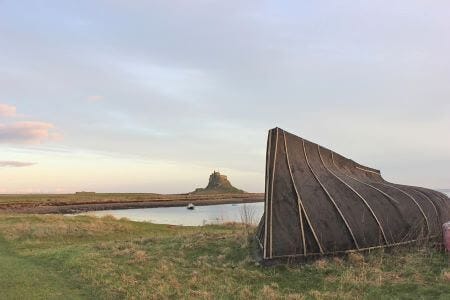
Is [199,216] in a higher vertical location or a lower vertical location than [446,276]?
lower

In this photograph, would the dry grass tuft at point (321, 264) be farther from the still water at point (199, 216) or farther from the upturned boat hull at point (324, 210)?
the still water at point (199, 216)

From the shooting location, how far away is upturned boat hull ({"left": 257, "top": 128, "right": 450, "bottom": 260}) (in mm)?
13516

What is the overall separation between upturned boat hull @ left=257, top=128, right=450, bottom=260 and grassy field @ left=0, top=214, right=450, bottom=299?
588mm

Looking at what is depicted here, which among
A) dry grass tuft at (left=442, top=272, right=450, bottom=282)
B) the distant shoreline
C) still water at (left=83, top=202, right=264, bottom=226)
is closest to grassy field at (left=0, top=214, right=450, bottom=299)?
dry grass tuft at (left=442, top=272, right=450, bottom=282)

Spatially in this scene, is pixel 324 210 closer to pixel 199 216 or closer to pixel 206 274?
pixel 206 274

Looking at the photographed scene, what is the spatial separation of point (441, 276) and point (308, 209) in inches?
167

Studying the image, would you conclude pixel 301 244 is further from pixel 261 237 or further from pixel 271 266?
pixel 261 237

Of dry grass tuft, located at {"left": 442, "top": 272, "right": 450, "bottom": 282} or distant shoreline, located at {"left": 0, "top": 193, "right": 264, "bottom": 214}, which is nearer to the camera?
dry grass tuft, located at {"left": 442, "top": 272, "right": 450, "bottom": 282}

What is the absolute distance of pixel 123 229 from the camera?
27.4 m

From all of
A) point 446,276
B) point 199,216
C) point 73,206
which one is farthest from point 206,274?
point 73,206

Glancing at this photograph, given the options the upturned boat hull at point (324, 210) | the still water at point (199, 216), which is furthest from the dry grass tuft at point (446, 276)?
the still water at point (199, 216)

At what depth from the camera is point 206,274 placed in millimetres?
12492

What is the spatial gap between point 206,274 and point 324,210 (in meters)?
4.28

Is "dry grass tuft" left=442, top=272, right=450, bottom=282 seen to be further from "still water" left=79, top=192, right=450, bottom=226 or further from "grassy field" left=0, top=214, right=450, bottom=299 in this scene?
"still water" left=79, top=192, right=450, bottom=226
